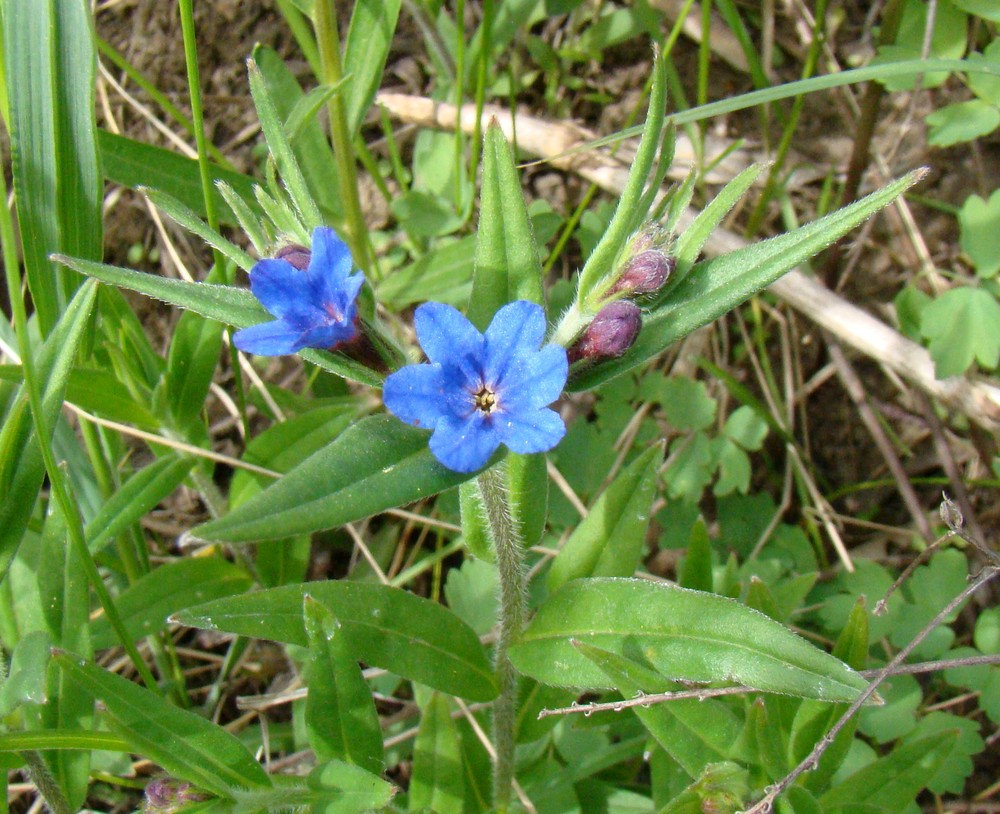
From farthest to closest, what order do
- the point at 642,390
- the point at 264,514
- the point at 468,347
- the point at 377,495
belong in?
the point at 642,390
the point at 468,347
the point at 377,495
the point at 264,514

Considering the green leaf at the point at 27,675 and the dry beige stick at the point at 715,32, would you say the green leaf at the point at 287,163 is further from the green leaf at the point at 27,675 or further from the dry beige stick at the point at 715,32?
the dry beige stick at the point at 715,32

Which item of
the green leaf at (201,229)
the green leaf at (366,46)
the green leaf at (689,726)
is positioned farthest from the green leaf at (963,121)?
the green leaf at (201,229)

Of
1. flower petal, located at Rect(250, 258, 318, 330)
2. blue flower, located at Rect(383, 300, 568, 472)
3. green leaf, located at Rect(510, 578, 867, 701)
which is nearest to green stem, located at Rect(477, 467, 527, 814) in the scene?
green leaf, located at Rect(510, 578, 867, 701)

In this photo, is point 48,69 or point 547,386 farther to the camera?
point 48,69

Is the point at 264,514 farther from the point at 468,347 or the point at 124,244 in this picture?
the point at 124,244

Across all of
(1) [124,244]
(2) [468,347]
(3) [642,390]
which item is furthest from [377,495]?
(1) [124,244]

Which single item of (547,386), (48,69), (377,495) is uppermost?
(48,69)

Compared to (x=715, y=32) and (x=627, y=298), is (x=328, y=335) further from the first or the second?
(x=715, y=32)
